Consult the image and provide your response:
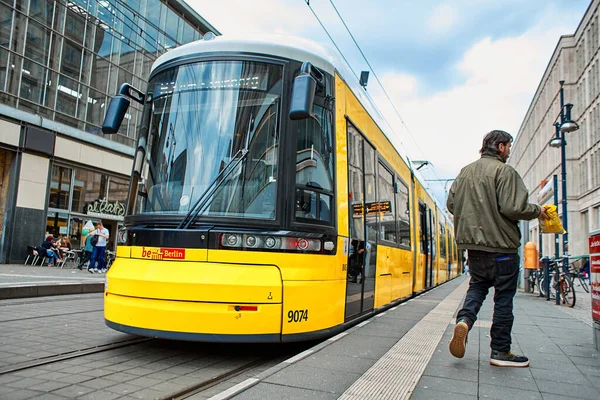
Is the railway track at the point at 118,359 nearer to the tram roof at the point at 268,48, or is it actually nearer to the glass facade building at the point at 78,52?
the tram roof at the point at 268,48

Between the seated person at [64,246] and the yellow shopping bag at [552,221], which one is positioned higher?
the yellow shopping bag at [552,221]

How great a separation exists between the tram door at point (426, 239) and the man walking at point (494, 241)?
7659mm

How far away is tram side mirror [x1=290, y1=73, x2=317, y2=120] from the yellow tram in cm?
1

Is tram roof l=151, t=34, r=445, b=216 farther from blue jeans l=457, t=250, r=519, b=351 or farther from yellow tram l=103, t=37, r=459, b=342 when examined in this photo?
blue jeans l=457, t=250, r=519, b=351

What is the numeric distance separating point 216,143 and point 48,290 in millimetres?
7197

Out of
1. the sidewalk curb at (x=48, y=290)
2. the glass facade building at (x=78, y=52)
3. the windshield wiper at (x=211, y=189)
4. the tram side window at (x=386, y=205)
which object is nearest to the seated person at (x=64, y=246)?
the glass facade building at (x=78, y=52)

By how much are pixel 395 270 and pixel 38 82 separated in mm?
17089

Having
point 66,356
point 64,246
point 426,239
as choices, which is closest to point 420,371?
point 66,356

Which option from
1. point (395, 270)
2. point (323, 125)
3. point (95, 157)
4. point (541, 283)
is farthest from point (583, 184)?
point (323, 125)

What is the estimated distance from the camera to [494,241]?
3.99m

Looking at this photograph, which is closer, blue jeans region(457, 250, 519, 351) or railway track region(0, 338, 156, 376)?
blue jeans region(457, 250, 519, 351)

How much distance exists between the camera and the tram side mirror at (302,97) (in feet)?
14.9

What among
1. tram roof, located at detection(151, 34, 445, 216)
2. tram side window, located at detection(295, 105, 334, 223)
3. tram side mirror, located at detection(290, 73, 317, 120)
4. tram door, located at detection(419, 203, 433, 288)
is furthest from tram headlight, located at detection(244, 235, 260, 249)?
tram door, located at detection(419, 203, 433, 288)

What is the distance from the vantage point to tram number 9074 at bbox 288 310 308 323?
4.56 meters
